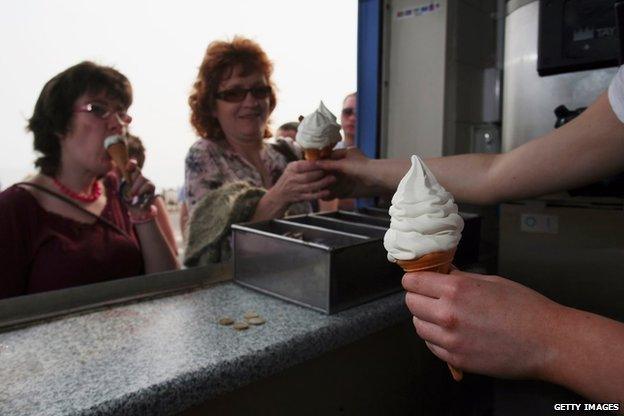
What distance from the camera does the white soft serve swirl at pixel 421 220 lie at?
0.98 meters

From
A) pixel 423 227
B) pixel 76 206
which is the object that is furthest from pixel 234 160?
pixel 423 227

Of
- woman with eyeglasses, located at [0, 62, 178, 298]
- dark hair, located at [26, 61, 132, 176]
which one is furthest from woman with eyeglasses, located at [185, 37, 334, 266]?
dark hair, located at [26, 61, 132, 176]

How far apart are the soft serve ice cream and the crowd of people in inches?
4.4

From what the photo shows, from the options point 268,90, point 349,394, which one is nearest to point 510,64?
point 268,90

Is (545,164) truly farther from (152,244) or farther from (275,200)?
(152,244)

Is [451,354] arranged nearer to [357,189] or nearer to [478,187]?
[478,187]

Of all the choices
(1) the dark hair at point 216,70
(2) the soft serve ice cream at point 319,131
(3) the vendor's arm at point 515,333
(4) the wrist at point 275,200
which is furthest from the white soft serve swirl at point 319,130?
(3) the vendor's arm at point 515,333

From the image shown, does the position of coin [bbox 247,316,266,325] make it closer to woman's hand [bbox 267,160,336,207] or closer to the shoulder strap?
woman's hand [bbox 267,160,336,207]

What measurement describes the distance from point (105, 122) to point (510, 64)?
184 centimetres

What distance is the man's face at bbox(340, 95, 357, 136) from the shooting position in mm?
2923

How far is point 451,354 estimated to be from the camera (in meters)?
0.91

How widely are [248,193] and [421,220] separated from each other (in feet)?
4.02

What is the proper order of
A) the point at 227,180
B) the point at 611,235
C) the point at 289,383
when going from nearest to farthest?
the point at 289,383 < the point at 611,235 < the point at 227,180

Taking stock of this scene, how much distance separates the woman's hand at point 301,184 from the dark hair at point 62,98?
72 cm
